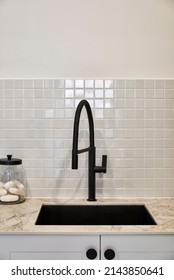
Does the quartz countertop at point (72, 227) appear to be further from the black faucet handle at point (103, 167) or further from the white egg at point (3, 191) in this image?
the black faucet handle at point (103, 167)

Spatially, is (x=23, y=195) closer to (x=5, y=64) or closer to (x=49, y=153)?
(x=49, y=153)

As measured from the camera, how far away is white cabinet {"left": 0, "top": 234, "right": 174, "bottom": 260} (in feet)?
4.04

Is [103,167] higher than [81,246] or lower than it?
higher

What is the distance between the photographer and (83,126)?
1.71m

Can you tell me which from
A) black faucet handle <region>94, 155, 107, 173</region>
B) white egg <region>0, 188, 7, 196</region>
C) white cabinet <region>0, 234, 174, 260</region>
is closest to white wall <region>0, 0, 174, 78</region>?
black faucet handle <region>94, 155, 107, 173</region>

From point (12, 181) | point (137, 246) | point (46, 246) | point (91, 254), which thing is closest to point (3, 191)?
point (12, 181)

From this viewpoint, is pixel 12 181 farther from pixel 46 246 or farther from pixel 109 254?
pixel 109 254

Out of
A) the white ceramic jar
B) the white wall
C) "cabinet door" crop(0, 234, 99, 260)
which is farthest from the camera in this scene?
the white wall

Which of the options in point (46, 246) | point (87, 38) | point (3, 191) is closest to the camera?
point (46, 246)

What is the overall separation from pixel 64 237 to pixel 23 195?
47 cm

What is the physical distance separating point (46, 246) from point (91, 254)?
0.17 m

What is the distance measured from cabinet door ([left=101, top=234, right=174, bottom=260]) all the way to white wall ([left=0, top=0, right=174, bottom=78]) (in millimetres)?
850

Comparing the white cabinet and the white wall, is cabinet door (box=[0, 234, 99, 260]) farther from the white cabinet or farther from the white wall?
the white wall

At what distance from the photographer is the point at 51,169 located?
5.64ft
